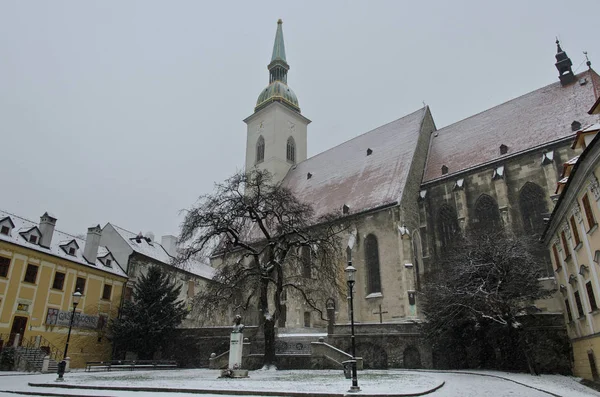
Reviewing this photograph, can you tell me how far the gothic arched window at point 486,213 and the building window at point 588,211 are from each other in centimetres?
1262

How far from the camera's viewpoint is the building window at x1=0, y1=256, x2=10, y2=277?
24.0m

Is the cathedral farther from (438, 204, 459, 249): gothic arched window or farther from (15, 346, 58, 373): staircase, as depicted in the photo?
(15, 346, 58, 373): staircase

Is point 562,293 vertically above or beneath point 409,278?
beneath

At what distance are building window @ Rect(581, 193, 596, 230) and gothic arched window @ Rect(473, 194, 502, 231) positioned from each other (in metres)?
12.6

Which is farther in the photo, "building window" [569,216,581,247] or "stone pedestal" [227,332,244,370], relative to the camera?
"stone pedestal" [227,332,244,370]

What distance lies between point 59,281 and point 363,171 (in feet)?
73.4

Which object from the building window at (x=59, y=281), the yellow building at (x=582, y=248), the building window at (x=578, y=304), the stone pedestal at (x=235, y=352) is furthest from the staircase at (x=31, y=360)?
the building window at (x=578, y=304)

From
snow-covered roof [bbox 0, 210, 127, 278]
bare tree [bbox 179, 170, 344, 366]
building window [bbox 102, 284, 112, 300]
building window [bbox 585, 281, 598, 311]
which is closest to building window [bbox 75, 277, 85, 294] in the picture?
snow-covered roof [bbox 0, 210, 127, 278]

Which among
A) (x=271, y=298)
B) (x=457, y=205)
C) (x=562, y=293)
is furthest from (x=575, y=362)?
(x=271, y=298)

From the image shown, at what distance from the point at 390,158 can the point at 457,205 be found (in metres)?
6.94

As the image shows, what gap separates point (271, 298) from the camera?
111 feet

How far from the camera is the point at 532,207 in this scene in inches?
960

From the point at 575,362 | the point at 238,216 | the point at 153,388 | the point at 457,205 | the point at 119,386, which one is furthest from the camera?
the point at 457,205

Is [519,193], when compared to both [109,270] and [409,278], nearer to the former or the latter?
[409,278]
